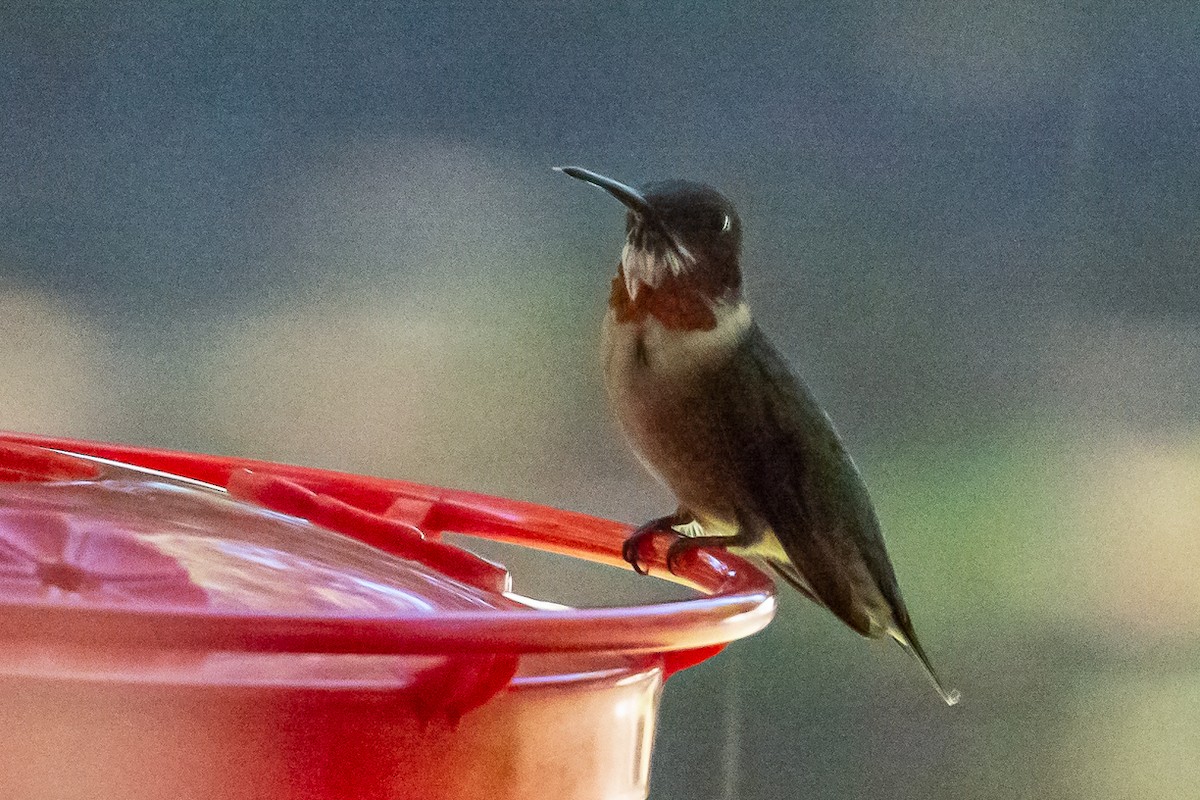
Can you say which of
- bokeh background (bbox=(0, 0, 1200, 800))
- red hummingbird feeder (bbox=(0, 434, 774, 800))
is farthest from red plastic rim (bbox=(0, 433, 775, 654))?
bokeh background (bbox=(0, 0, 1200, 800))

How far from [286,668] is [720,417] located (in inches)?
22.1

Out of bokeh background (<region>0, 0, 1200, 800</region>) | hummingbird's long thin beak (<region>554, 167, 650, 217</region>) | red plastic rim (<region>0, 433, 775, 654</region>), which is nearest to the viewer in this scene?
red plastic rim (<region>0, 433, 775, 654</region>)

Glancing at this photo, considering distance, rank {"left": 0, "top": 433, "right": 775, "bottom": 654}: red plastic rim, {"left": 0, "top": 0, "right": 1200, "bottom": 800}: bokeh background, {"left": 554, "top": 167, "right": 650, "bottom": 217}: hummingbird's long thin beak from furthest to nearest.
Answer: {"left": 0, "top": 0, "right": 1200, "bottom": 800}: bokeh background
{"left": 554, "top": 167, "right": 650, "bottom": 217}: hummingbird's long thin beak
{"left": 0, "top": 433, "right": 775, "bottom": 654}: red plastic rim

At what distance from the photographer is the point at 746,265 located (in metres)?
1.15

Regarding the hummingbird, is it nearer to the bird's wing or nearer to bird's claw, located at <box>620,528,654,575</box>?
the bird's wing

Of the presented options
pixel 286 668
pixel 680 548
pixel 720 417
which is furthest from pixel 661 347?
pixel 286 668

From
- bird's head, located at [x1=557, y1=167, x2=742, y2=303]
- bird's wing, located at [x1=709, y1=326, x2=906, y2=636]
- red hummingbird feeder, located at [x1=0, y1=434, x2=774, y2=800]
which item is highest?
bird's head, located at [x1=557, y1=167, x2=742, y2=303]

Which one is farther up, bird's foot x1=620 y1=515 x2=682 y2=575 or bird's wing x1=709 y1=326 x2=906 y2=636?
bird's wing x1=709 y1=326 x2=906 y2=636

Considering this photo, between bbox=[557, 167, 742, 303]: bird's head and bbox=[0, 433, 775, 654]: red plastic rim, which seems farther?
bbox=[557, 167, 742, 303]: bird's head

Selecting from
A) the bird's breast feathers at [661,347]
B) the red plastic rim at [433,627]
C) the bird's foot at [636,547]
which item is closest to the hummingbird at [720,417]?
the bird's breast feathers at [661,347]

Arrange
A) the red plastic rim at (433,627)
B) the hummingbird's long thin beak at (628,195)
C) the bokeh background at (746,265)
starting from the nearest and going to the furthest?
the red plastic rim at (433,627) < the hummingbird's long thin beak at (628,195) < the bokeh background at (746,265)

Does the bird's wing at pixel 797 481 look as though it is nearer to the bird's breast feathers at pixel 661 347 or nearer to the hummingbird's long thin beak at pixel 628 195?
the bird's breast feathers at pixel 661 347

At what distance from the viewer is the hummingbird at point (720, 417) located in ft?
2.89

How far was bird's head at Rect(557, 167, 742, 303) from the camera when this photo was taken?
0.92 meters
